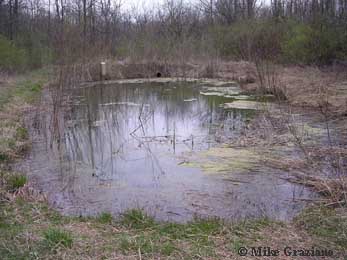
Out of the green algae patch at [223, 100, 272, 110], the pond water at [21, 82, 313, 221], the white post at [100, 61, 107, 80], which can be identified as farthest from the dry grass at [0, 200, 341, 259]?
the white post at [100, 61, 107, 80]

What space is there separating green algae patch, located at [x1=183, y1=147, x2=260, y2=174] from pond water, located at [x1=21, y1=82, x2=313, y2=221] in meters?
0.01

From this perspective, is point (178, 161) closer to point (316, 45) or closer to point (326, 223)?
point (326, 223)

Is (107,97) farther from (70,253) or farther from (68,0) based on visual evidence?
(68,0)

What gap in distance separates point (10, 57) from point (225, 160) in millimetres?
12735

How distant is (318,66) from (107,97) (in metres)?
7.83

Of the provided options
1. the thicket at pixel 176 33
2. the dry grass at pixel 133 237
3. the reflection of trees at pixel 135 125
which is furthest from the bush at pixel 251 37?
the dry grass at pixel 133 237

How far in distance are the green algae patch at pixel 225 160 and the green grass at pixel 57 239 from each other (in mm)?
2643

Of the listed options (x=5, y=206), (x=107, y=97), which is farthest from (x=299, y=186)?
(x=107, y=97)

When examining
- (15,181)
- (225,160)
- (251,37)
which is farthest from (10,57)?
→ (225,160)

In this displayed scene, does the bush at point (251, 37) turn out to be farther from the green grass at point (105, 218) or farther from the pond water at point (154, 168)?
the green grass at point (105, 218)

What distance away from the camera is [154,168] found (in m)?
5.80

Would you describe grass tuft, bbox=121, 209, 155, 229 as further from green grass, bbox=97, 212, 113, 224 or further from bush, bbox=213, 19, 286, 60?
bush, bbox=213, 19, 286, 60

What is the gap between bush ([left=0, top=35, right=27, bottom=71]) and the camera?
1538cm

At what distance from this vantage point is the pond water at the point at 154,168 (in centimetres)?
443
